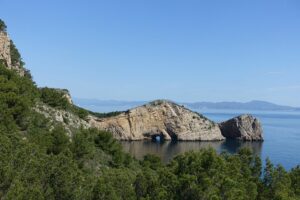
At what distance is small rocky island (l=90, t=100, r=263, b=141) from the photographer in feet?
402

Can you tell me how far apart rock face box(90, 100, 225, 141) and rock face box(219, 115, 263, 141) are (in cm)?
515

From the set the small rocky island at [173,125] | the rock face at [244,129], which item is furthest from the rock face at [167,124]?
the rock face at [244,129]

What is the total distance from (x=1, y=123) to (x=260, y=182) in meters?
20.2

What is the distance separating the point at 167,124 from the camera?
12569cm

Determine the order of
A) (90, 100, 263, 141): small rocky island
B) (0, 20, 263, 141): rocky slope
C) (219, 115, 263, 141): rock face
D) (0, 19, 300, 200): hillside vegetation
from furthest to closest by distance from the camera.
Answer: (219, 115, 263, 141): rock face → (90, 100, 263, 141): small rocky island → (0, 20, 263, 141): rocky slope → (0, 19, 300, 200): hillside vegetation

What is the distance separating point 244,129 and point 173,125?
21.8 m

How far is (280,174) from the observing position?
26.6 meters

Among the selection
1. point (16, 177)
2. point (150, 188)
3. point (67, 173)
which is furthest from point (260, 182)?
point (16, 177)

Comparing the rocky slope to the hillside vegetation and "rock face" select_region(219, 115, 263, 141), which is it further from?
the hillside vegetation

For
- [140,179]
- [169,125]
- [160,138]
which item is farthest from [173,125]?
[140,179]

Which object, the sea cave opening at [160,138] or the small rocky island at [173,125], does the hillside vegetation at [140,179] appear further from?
the sea cave opening at [160,138]

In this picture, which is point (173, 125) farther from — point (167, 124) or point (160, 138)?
→ point (160, 138)

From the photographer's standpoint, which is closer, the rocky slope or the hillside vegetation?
the hillside vegetation

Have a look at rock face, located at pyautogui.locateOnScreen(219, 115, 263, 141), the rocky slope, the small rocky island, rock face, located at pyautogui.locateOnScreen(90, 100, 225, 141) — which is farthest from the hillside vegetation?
rock face, located at pyautogui.locateOnScreen(219, 115, 263, 141)
